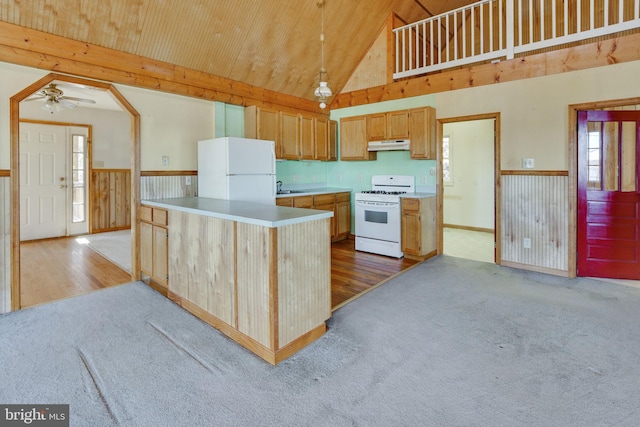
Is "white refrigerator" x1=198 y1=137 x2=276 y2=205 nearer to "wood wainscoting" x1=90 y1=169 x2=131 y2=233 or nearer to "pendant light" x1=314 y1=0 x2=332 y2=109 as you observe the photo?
"pendant light" x1=314 y1=0 x2=332 y2=109

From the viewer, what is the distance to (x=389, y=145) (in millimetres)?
5109

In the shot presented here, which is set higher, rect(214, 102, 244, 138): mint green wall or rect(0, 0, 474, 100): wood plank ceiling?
rect(0, 0, 474, 100): wood plank ceiling

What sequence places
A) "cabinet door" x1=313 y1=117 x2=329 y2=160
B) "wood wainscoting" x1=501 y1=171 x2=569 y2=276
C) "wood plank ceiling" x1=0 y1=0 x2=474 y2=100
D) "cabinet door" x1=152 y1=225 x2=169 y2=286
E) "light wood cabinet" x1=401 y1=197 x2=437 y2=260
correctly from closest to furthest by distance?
1. "wood plank ceiling" x1=0 y1=0 x2=474 y2=100
2. "cabinet door" x1=152 y1=225 x2=169 y2=286
3. "wood wainscoting" x1=501 y1=171 x2=569 y2=276
4. "light wood cabinet" x1=401 y1=197 x2=437 y2=260
5. "cabinet door" x1=313 y1=117 x2=329 y2=160

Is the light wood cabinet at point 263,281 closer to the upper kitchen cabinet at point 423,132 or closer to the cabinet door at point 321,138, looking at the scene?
the upper kitchen cabinet at point 423,132

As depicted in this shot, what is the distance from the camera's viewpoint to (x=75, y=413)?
171 centimetres

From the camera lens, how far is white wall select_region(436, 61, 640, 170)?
11.6 ft

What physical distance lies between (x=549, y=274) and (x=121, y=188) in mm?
7740

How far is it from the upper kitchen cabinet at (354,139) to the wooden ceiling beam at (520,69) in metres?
0.37

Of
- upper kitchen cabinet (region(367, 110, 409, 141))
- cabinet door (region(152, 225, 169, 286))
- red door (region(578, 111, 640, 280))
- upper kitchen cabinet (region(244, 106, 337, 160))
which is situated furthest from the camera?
upper kitchen cabinet (region(367, 110, 409, 141))

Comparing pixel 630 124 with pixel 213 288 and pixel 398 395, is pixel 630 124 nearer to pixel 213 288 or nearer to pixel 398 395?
pixel 398 395

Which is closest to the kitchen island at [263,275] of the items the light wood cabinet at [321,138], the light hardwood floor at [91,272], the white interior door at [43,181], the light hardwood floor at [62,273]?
the light hardwood floor at [91,272]

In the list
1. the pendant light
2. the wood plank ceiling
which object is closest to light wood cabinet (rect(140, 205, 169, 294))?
the wood plank ceiling

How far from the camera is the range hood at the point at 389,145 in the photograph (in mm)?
4973

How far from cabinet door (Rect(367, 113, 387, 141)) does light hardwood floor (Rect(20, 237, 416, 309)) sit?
5.77ft
